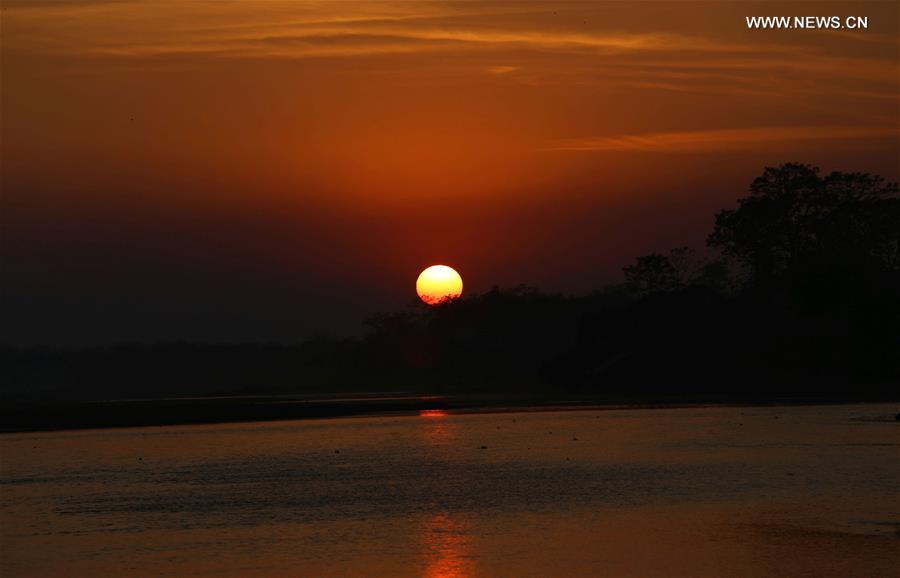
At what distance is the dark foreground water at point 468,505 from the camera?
83.3 feet

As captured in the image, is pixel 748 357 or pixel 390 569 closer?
pixel 390 569

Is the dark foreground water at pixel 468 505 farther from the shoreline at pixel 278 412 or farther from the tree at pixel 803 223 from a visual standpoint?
the tree at pixel 803 223

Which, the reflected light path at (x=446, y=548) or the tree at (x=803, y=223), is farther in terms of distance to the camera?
the tree at (x=803, y=223)

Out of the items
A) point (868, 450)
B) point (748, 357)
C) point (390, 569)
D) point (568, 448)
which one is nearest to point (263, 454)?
point (568, 448)

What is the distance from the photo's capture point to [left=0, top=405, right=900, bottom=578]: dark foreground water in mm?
25375

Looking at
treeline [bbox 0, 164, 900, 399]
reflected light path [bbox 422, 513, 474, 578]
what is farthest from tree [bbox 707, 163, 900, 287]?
reflected light path [bbox 422, 513, 474, 578]

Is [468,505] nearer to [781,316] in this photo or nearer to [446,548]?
[446,548]

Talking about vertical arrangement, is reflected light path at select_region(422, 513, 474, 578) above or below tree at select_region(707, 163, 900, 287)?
below

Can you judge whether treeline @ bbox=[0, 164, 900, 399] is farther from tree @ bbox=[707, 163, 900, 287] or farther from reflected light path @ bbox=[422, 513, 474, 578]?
reflected light path @ bbox=[422, 513, 474, 578]

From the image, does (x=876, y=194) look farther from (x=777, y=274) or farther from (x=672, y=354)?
(x=672, y=354)

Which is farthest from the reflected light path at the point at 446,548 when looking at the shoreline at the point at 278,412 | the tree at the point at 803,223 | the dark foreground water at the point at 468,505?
the tree at the point at 803,223

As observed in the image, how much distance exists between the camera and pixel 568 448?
5256 centimetres

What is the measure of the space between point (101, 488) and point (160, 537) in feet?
40.1

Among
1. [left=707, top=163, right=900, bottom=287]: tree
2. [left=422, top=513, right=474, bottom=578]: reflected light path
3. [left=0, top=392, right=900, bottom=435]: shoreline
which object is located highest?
[left=707, top=163, right=900, bottom=287]: tree
